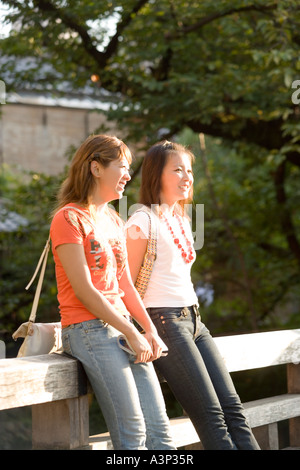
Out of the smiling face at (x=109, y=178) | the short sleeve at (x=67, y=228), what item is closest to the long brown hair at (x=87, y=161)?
the smiling face at (x=109, y=178)

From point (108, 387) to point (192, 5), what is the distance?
5.47 meters

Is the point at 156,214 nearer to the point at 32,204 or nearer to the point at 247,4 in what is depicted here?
the point at 247,4

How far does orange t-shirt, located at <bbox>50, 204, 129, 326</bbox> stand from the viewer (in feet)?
7.47

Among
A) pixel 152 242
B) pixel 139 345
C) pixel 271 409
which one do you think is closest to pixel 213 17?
pixel 271 409

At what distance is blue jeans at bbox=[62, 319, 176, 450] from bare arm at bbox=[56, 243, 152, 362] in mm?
58

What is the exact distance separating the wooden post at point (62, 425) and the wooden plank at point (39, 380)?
6 cm

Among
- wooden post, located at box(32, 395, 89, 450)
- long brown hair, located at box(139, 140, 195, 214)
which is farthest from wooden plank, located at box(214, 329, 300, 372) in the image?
wooden post, located at box(32, 395, 89, 450)

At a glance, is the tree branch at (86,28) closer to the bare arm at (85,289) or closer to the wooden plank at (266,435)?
the wooden plank at (266,435)

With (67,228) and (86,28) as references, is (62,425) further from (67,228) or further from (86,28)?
(86,28)

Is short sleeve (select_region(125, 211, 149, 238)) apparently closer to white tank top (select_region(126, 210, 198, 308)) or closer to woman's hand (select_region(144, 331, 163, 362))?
white tank top (select_region(126, 210, 198, 308))

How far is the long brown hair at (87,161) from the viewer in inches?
96.4

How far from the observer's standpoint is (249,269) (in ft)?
34.0

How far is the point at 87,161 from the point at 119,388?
2.65 feet
